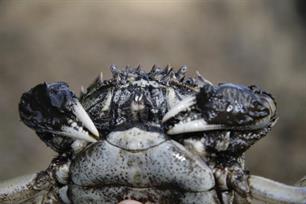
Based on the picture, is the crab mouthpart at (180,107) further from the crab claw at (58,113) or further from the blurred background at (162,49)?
the blurred background at (162,49)

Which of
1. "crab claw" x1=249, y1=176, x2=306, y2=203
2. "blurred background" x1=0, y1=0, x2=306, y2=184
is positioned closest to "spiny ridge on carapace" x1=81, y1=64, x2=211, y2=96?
"crab claw" x1=249, y1=176, x2=306, y2=203

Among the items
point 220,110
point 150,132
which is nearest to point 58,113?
point 150,132

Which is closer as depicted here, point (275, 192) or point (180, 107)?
point (180, 107)

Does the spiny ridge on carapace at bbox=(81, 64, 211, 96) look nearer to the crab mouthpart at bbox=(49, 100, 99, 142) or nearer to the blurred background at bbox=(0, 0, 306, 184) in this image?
the crab mouthpart at bbox=(49, 100, 99, 142)

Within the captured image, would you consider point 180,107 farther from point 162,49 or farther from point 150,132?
point 162,49

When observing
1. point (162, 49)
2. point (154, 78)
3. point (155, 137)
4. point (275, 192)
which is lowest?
point (162, 49)

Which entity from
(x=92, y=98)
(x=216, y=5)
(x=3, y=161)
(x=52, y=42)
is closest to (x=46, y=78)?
(x=52, y=42)
